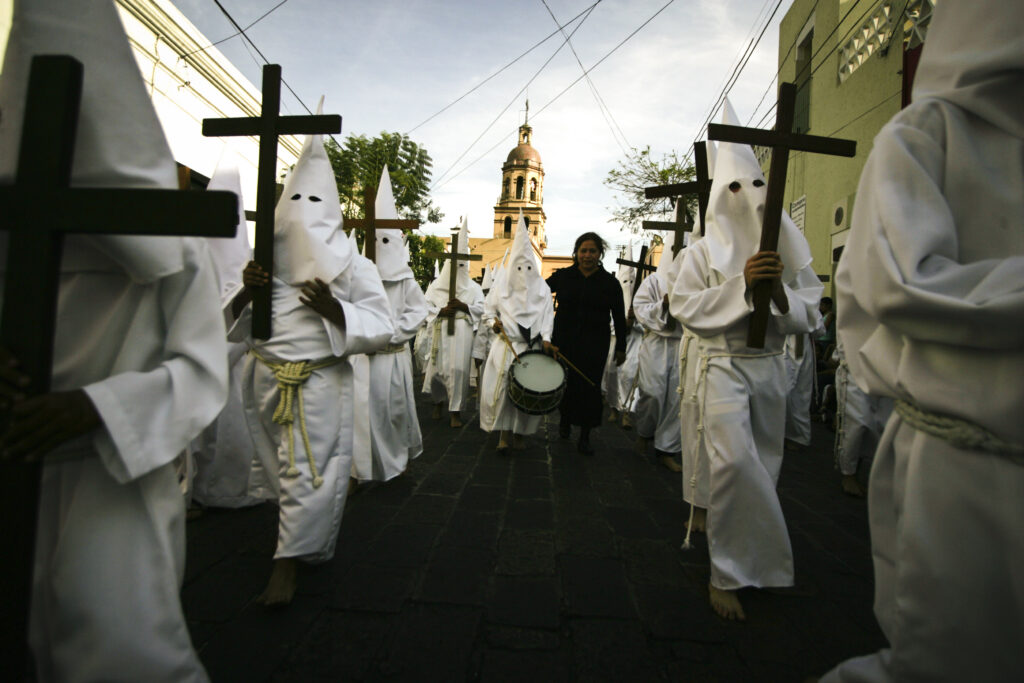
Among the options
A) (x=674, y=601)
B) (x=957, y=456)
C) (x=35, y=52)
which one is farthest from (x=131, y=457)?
(x=674, y=601)

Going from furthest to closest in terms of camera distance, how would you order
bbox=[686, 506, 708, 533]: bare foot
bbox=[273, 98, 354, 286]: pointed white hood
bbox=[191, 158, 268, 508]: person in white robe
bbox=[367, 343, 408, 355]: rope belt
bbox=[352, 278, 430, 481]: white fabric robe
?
bbox=[367, 343, 408, 355]: rope belt
bbox=[352, 278, 430, 481]: white fabric robe
bbox=[191, 158, 268, 508]: person in white robe
bbox=[686, 506, 708, 533]: bare foot
bbox=[273, 98, 354, 286]: pointed white hood

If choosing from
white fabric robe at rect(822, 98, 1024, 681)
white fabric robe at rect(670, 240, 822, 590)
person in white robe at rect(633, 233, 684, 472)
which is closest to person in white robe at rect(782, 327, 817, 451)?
person in white robe at rect(633, 233, 684, 472)

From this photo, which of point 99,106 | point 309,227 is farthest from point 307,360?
point 99,106

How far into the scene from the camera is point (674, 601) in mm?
2709

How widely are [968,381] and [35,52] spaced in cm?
245

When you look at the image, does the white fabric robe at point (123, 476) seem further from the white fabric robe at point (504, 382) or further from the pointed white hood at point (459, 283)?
the pointed white hood at point (459, 283)

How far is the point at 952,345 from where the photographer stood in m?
1.46

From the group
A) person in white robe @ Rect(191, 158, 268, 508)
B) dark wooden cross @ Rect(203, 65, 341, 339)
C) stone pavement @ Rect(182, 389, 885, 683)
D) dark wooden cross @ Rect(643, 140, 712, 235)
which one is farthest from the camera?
dark wooden cross @ Rect(643, 140, 712, 235)

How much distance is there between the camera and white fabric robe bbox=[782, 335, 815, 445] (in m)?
6.43

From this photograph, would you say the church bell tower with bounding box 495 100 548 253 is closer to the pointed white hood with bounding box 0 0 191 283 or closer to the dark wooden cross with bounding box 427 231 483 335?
the dark wooden cross with bounding box 427 231 483 335

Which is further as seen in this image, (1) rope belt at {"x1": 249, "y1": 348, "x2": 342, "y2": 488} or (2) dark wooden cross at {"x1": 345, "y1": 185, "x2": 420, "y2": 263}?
(2) dark wooden cross at {"x1": 345, "y1": 185, "x2": 420, "y2": 263}

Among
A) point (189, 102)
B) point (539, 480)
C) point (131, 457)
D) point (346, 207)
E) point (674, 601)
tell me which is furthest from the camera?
point (346, 207)

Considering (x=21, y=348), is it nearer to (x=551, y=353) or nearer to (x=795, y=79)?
(x=551, y=353)

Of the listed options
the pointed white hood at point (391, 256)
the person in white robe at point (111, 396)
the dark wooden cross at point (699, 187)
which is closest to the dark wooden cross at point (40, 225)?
the person in white robe at point (111, 396)
